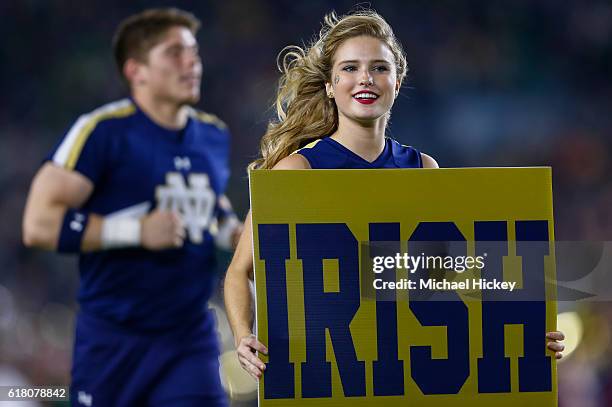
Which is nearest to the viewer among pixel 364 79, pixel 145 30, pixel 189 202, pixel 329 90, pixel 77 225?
pixel 364 79

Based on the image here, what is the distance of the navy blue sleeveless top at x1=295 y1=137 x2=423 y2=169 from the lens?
2.98 metres

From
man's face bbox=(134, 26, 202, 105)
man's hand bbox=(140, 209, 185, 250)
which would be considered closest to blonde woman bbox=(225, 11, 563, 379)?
man's hand bbox=(140, 209, 185, 250)

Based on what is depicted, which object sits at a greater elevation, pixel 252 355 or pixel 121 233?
pixel 121 233

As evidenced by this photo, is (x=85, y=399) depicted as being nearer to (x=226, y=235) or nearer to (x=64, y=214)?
(x=64, y=214)

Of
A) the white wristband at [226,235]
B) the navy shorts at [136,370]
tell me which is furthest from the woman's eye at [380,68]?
the navy shorts at [136,370]

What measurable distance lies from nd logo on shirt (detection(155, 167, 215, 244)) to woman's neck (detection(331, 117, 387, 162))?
1.51 m

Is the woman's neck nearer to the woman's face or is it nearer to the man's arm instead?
the woman's face

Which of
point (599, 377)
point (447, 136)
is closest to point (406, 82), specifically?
point (447, 136)

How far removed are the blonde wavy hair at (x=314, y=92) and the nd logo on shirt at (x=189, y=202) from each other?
1175mm

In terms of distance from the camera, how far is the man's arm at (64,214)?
13.8 ft

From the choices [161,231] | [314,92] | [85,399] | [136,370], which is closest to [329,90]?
[314,92]

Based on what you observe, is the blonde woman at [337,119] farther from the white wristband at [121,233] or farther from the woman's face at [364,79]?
the white wristband at [121,233]

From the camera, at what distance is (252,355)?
106 inches

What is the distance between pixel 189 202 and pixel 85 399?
3.07 ft
